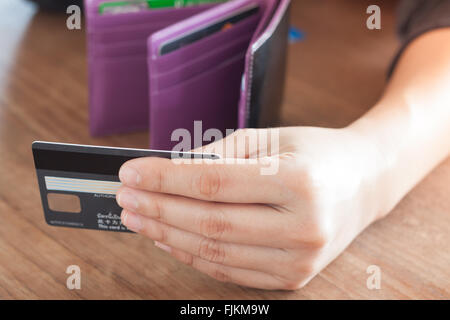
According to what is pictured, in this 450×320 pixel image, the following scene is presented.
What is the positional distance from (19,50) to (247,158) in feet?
2.35

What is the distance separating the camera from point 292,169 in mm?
629

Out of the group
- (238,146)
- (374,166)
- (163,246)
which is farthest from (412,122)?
(163,246)

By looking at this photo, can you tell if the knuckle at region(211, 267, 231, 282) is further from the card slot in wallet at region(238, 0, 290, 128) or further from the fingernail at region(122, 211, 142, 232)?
the card slot in wallet at region(238, 0, 290, 128)

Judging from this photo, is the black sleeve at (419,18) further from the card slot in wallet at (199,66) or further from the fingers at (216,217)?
the fingers at (216,217)

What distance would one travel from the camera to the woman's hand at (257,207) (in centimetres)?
62

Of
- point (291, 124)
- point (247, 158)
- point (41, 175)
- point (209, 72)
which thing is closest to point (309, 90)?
point (291, 124)

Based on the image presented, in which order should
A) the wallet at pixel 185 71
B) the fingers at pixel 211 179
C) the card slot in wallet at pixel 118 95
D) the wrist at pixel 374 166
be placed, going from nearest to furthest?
the fingers at pixel 211 179
the wrist at pixel 374 166
the wallet at pixel 185 71
the card slot in wallet at pixel 118 95

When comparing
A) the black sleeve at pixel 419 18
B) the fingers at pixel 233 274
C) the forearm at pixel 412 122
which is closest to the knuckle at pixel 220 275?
the fingers at pixel 233 274

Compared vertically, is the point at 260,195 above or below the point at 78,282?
above

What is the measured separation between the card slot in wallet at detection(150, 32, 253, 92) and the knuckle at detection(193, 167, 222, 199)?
0.26 m

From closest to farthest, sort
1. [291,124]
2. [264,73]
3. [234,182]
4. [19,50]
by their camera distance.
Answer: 1. [234,182]
2. [264,73]
3. [291,124]
4. [19,50]

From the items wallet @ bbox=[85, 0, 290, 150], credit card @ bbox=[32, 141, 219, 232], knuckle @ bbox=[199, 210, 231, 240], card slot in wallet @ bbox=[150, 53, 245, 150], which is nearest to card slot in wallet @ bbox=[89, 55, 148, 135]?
wallet @ bbox=[85, 0, 290, 150]

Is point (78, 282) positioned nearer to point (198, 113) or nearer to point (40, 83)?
point (198, 113)
